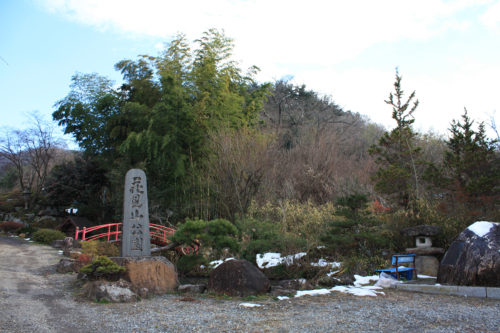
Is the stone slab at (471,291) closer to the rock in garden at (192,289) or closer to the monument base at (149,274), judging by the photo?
the rock in garden at (192,289)

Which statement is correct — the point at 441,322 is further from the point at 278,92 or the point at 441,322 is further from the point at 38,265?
the point at 278,92

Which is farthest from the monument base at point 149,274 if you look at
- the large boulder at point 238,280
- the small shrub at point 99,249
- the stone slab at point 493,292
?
the stone slab at point 493,292

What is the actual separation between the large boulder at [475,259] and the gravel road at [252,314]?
41 centimetres

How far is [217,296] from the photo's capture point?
5.31 metres

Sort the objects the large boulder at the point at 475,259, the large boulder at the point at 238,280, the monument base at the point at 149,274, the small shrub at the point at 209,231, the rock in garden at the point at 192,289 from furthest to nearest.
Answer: the small shrub at the point at 209,231 → the rock in garden at the point at 192,289 → the monument base at the point at 149,274 → the large boulder at the point at 238,280 → the large boulder at the point at 475,259

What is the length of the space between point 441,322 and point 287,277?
3848 millimetres

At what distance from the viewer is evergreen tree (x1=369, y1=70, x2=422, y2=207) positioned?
8.02m

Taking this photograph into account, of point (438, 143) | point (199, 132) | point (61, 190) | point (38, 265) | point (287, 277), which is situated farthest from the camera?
point (61, 190)

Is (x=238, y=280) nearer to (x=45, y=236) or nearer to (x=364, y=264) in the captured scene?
(x=364, y=264)

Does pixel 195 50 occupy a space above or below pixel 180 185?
above

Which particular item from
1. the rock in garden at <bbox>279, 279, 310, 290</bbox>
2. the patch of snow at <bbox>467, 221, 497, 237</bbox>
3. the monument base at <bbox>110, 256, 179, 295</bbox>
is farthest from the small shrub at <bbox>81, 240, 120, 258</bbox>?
the patch of snow at <bbox>467, 221, 497, 237</bbox>

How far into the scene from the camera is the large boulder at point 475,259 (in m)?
4.74

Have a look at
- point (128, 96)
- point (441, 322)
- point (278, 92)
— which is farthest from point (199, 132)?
point (278, 92)

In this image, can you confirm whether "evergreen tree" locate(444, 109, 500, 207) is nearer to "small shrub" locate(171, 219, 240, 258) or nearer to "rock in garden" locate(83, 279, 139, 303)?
"small shrub" locate(171, 219, 240, 258)
